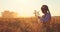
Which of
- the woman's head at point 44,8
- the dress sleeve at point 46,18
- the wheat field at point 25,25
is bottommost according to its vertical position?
the wheat field at point 25,25

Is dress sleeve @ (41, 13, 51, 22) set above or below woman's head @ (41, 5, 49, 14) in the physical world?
below

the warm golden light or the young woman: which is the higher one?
the warm golden light

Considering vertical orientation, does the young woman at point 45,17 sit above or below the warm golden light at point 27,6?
below

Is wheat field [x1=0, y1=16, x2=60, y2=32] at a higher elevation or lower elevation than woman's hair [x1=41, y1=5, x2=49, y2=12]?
lower

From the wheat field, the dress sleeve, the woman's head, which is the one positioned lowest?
the wheat field

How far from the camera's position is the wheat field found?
52.6 inches

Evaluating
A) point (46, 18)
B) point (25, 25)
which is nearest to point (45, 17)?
point (46, 18)

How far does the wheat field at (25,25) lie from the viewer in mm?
1336

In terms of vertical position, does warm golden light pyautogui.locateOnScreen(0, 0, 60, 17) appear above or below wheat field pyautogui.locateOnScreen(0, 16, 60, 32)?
above

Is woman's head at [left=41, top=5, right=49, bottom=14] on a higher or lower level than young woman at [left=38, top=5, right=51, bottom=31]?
higher

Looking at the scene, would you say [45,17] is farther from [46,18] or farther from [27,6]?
[27,6]

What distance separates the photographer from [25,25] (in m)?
1.35

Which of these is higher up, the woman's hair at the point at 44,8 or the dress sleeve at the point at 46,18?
the woman's hair at the point at 44,8

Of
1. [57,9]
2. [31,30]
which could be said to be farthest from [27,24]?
[57,9]
